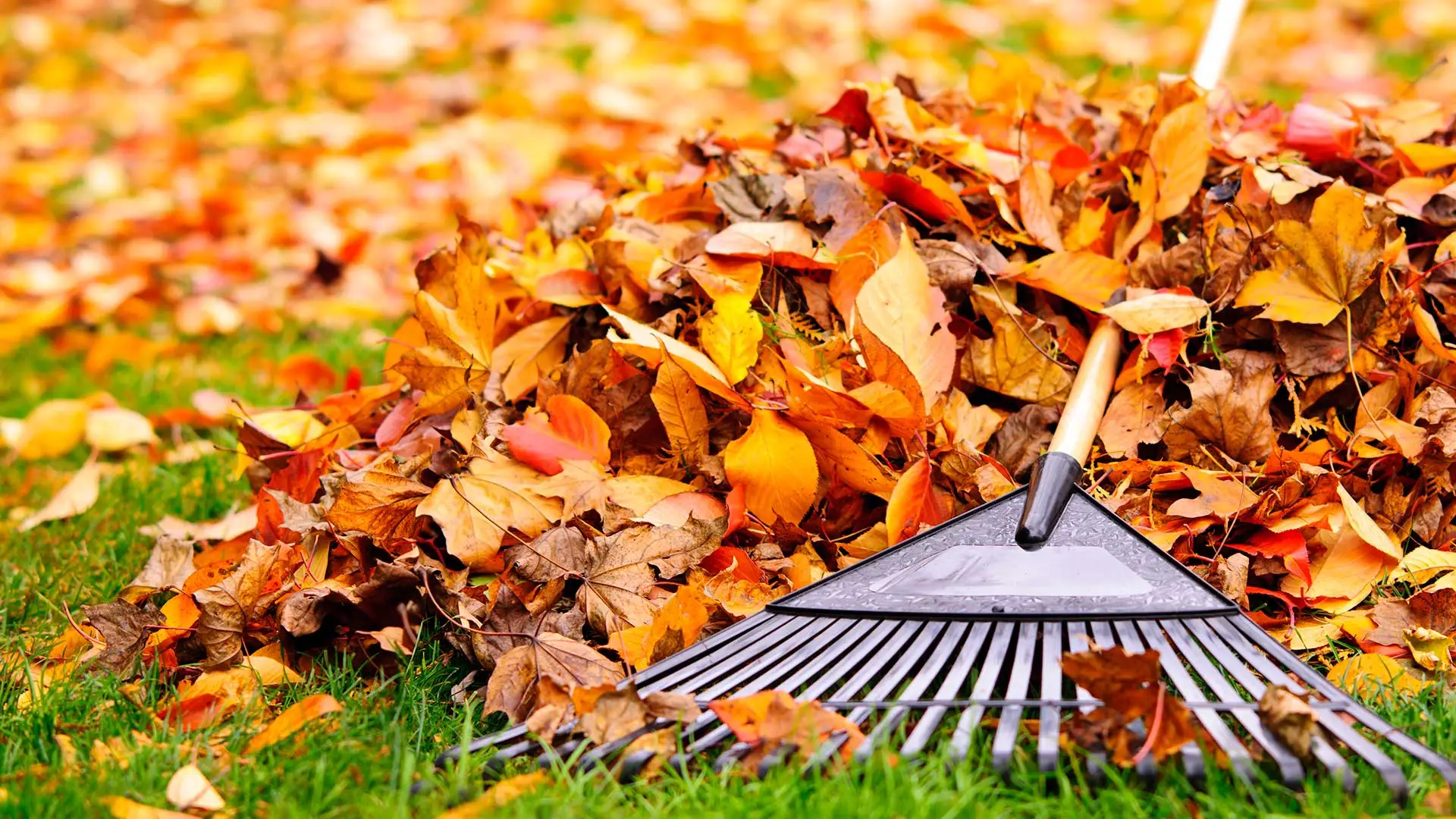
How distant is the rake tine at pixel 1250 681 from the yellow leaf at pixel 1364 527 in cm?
29

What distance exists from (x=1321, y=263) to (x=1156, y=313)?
8.5 inches

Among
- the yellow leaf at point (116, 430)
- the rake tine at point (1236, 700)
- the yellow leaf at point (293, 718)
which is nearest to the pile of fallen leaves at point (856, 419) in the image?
the yellow leaf at point (293, 718)

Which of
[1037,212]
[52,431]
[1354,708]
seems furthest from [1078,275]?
[52,431]

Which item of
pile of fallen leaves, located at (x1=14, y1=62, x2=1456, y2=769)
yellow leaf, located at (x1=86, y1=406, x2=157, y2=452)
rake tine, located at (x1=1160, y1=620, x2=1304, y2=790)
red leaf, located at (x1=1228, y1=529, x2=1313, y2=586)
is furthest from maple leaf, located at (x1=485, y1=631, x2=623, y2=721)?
yellow leaf, located at (x1=86, y1=406, x2=157, y2=452)

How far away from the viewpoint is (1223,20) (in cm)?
222

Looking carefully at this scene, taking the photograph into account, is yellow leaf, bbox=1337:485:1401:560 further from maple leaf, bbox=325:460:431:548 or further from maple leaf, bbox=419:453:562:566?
maple leaf, bbox=325:460:431:548

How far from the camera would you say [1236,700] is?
120 centimetres

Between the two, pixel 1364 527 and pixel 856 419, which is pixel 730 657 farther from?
pixel 1364 527

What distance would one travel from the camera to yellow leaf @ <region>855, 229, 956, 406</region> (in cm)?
159

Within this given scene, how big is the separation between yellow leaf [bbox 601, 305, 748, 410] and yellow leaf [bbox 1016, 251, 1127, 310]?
0.47 metres

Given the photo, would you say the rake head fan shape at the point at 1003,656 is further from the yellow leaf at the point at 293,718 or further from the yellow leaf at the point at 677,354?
the yellow leaf at the point at 677,354

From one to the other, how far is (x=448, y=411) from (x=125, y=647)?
0.54 m

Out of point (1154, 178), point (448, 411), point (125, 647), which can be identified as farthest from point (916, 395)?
point (125, 647)

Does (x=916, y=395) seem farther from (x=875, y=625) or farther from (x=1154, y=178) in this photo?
(x=1154, y=178)
